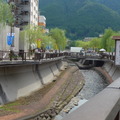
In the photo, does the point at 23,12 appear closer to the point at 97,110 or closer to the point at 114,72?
the point at 114,72

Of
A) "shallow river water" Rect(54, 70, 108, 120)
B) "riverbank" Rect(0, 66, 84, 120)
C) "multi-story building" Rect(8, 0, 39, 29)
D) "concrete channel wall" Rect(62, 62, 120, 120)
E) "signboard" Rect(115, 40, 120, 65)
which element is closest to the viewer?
"concrete channel wall" Rect(62, 62, 120, 120)

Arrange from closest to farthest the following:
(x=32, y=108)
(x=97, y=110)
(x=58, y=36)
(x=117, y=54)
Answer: (x=97, y=110), (x=117, y=54), (x=32, y=108), (x=58, y=36)

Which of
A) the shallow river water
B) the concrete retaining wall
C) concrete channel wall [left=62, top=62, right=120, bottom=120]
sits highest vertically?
concrete channel wall [left=62, top=62, right=120, bottom=120]

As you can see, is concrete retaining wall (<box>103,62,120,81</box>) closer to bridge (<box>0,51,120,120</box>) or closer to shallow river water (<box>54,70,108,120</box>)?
shallow river water (<box>54,70,108,120</box>)

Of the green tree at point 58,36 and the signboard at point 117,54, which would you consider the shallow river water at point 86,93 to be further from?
the green tree at point 58,36

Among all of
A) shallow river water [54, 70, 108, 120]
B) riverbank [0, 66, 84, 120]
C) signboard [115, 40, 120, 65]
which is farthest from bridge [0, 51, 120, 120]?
shallow river water [54, 70, 108, 120]

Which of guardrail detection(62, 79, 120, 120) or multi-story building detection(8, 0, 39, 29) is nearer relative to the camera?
guardrail detection(62, 79, 120, 120)

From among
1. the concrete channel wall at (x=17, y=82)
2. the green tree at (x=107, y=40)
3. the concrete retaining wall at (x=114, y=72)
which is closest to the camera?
the concrete channel wall at (x=17, y=82)

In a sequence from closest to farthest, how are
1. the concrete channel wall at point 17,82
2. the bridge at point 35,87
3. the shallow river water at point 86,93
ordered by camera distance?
1. the bridge at point 35,87
2. the shallow river water at point 86,93
3. the concrete channel wall at point 17,82

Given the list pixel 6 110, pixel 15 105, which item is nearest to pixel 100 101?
pixel 6 110

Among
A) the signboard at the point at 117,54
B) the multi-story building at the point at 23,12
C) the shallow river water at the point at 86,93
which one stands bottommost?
the shallow river water at the point at 86,93

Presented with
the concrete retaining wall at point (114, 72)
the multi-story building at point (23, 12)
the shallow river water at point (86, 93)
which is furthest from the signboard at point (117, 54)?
the multi-story building at point (23, 12)

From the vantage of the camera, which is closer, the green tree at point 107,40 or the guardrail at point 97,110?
the guardrail at point 97,110

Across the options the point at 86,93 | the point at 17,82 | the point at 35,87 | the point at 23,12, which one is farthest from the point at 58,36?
the point at 17,82
